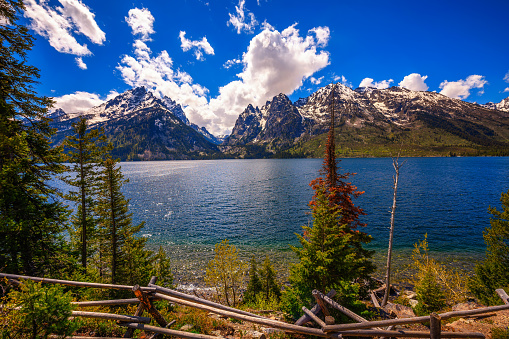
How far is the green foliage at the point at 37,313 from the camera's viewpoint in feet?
18.7

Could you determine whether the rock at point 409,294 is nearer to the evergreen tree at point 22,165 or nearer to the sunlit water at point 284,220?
the sunlit water at point 284,220

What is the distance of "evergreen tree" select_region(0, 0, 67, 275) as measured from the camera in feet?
47.5

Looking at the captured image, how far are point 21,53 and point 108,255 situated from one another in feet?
67.9

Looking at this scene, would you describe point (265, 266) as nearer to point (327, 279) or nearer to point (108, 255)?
point (327, 279)

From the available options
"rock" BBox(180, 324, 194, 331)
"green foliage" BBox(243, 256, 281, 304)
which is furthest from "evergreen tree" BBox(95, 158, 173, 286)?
"rock" BBox(180, 324, 194, 331)

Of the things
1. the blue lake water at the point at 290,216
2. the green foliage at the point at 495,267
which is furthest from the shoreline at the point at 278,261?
the green foliage at the point at 495,267

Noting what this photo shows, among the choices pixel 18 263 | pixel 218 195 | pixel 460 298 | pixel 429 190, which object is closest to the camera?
pixel 18 263

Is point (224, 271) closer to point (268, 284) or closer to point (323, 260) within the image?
point (268, 284)

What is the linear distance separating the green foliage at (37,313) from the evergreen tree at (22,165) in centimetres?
1269

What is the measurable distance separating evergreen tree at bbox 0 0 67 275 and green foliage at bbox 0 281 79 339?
12.7 meters

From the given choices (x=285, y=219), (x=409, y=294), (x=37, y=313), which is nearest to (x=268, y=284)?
(x=409, y=294)

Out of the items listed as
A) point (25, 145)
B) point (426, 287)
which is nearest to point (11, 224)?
point (25, 145)

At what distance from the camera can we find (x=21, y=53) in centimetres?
1530

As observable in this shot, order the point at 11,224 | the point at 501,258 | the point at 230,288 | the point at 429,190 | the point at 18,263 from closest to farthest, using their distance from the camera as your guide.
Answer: the point at 11,224 → the point at 18,263 → the point at 501,258 → the point at 230,288 → the point at 429,190
